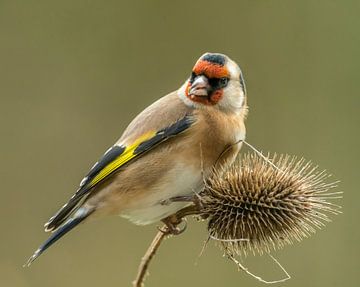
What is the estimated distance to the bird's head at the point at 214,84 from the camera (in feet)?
20.3

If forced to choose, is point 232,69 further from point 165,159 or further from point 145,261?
point 145,261

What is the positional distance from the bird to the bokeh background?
8.54 feet

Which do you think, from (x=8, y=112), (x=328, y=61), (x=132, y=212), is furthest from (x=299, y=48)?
(x=132, y=212)

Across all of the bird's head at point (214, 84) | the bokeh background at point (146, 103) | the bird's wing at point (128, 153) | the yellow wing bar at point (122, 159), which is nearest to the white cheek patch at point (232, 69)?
the bird's head at point (214, 84)

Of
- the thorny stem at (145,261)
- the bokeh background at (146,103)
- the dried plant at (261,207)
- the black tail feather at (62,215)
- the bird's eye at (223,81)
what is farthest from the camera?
the bokeh background at (146,103)

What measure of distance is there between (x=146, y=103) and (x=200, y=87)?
3292mm

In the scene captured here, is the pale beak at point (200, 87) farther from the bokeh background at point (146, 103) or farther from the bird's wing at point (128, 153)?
the bokeh background at point (146, 103)

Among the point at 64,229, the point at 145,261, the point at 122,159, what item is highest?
the point at 122,159

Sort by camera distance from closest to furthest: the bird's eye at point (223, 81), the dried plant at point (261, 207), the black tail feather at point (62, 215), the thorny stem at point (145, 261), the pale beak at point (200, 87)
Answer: the thorny stem at point (145, 261)
the dried plant at point (261, 207)
the black tail feather at point (62, 215)
the pale beak at point (200, 87)
the bird's eye at point (223, 81)

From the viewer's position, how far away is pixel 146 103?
9.44 m

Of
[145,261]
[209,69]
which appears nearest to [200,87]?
[209,69]

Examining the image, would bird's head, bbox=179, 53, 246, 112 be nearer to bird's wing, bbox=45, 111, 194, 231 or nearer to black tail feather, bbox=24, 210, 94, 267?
bird's wing, bbox=45, 111, 194, 231

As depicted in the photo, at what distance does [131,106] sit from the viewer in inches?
376

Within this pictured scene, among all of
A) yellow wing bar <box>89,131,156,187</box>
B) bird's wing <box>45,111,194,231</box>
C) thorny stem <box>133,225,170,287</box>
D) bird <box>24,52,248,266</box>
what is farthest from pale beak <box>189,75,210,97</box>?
thorny stem <box>133,225,170,287</box>
